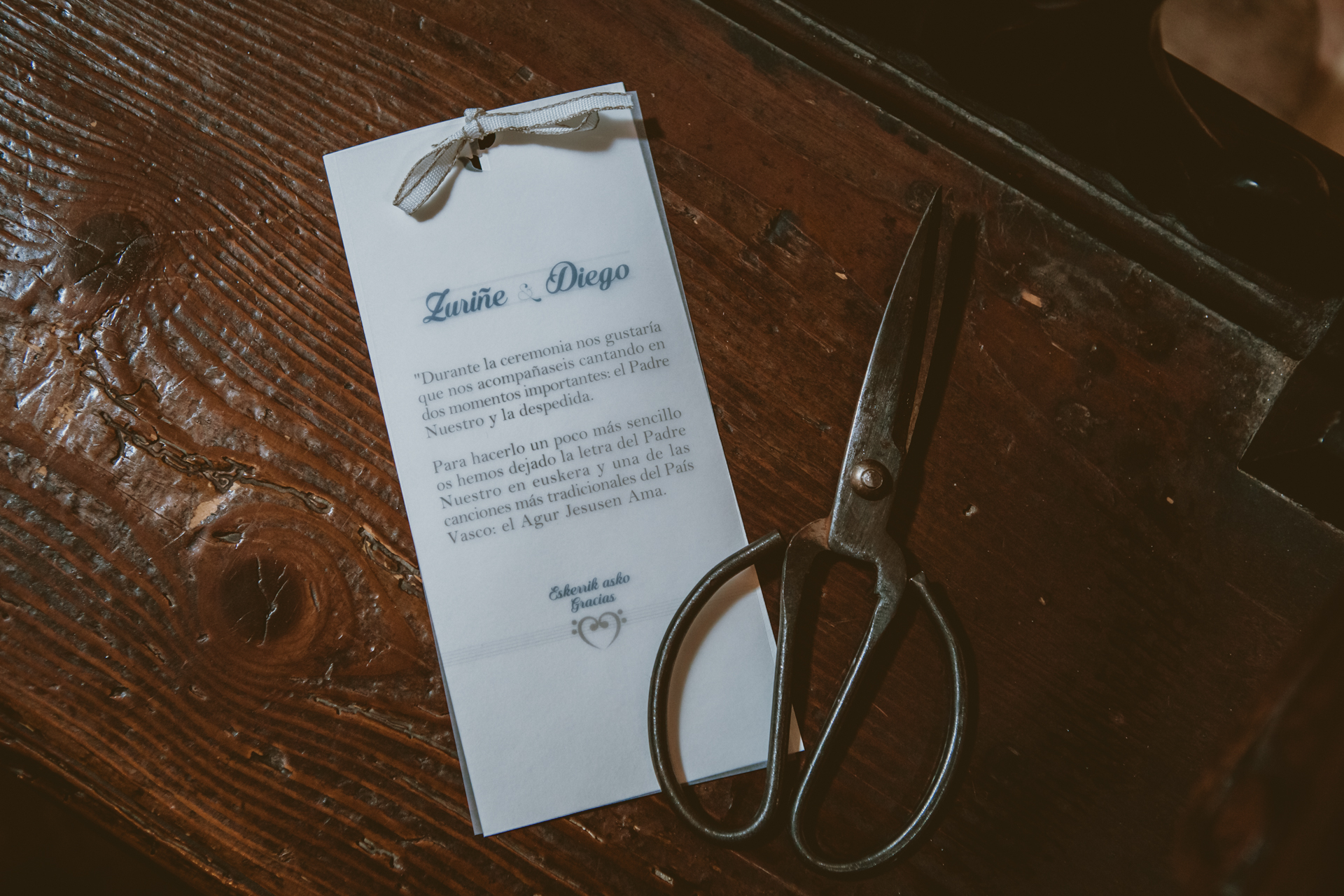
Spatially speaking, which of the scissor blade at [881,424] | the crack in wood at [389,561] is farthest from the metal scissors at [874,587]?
the crack in wood at [389,561]

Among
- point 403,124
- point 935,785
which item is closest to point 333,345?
point 403,124

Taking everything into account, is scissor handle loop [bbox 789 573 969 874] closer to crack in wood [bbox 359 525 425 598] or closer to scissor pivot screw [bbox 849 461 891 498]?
scissor pivot screw [bbox 849 461 891 498]

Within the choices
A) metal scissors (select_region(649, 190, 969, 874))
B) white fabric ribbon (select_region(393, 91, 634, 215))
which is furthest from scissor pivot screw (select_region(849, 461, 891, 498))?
white fabric ribbon (select_region(393, 91, 634, 215))

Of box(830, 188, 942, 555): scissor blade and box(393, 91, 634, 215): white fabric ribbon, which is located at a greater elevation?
box(393, 91, 634, 215): white fabric ribbon

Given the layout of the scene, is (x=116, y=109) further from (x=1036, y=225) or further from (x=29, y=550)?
(x=1036, y=225)

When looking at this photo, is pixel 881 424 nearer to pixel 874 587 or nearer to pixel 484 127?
pixel 874 587

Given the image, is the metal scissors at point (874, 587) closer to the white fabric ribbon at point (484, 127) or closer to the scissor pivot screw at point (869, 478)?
the scissor pivot screw at point (869, 478)
